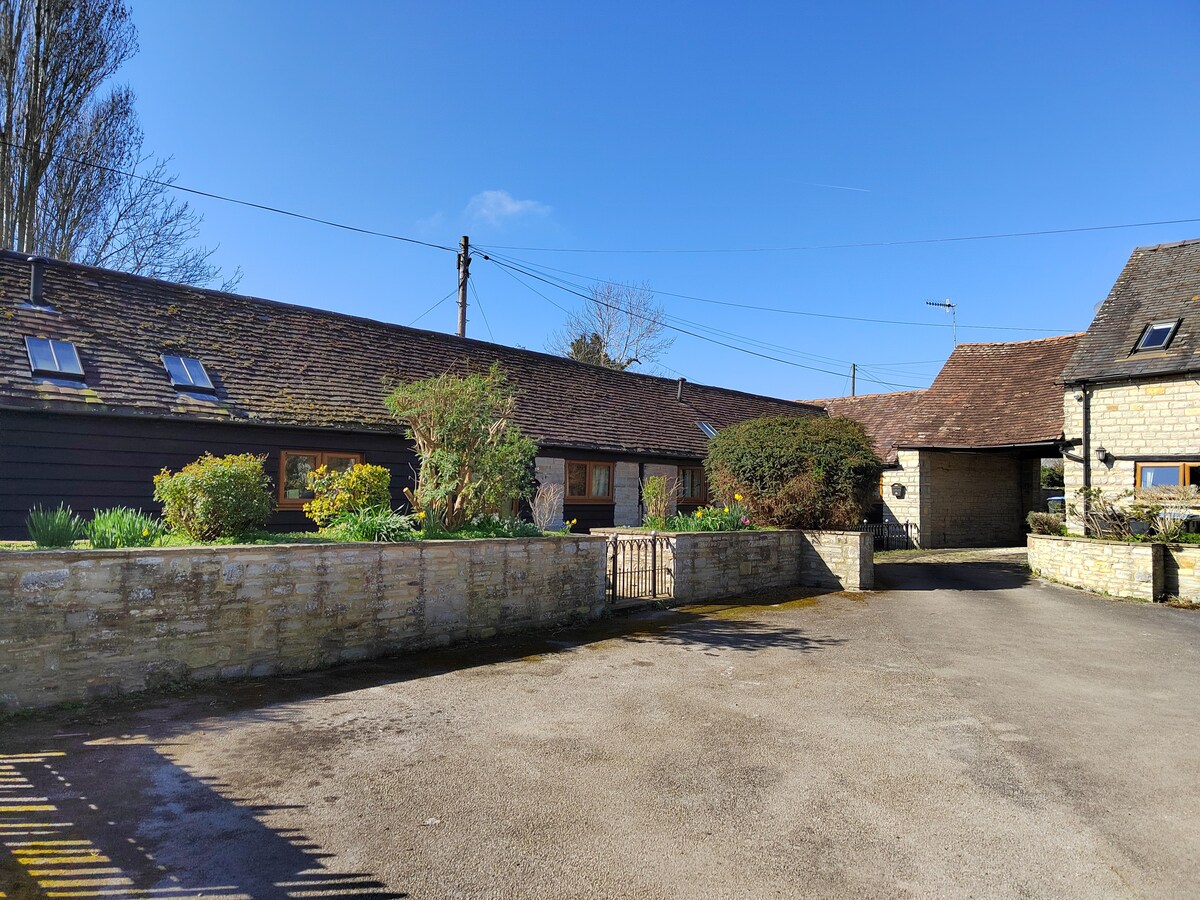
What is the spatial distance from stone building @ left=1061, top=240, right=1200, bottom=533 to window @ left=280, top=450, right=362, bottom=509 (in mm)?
16451

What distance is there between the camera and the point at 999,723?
616 centimetres

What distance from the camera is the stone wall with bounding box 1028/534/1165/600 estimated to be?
13.2 metres

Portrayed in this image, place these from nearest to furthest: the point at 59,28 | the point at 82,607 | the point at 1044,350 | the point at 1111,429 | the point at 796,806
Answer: the point at 796,806 < the point at 82,607 < the point at 1111,429 < the point at 59,28 < the point at 1044,350

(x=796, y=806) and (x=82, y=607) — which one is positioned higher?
(x=82, y=607)

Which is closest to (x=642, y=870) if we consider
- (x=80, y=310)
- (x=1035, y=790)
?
(x=1035, y=790)

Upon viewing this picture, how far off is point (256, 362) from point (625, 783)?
40.5 feet

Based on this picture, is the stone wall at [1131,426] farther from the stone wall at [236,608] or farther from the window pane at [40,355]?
the window pane at [40,355]

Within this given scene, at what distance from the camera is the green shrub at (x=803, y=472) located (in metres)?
14.5

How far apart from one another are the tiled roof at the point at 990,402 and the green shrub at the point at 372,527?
18.7m

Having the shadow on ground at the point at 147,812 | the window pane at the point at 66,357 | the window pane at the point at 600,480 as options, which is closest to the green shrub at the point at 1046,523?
the window pane at the point at 600,480

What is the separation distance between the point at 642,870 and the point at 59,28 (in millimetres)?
28066

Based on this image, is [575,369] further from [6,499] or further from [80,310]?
[6,499]

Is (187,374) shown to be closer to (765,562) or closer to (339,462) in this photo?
(339,462)

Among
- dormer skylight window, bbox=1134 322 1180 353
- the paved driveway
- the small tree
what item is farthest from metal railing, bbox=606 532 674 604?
dormer skylight window, bbox=1134 322 1180 353
